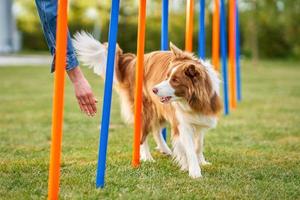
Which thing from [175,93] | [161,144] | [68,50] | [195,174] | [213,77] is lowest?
[195,174]

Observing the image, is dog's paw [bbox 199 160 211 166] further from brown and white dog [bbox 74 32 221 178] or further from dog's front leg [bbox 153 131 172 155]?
dog's front leg [bbox 153 131 172 155]

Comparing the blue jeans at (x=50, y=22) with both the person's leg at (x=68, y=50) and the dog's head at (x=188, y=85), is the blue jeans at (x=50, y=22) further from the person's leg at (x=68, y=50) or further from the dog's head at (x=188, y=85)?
the dog's head at (x=188, y=85)

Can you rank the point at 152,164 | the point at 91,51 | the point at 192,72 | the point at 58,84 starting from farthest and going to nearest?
the point at 91,51 → the point at 152,164 → the point at 192,72 → the point at 58,84

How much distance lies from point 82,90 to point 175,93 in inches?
57.0

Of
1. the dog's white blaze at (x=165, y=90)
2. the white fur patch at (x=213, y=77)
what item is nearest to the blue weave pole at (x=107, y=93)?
the dog's white blaze at (x=165, y=90)

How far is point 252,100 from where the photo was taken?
11414 millimetres

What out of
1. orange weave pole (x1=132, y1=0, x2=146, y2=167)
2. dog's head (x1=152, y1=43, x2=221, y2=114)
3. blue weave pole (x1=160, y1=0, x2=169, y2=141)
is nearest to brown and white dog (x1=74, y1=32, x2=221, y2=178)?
dog's head (x1=152, y1=43, x2=221, y2=114)

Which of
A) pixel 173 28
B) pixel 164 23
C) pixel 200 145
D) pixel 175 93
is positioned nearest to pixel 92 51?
pixel 164 23

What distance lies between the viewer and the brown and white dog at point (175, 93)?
16.0 ft

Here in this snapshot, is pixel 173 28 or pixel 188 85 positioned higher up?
pixel 173 28

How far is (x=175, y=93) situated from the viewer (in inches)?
192

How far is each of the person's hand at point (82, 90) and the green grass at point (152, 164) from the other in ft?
2.32

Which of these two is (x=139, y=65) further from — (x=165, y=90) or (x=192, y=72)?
(x=192, y=72)

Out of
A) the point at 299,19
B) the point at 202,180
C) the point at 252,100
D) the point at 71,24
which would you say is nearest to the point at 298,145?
the point at 202,180
